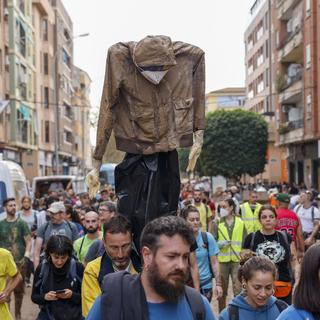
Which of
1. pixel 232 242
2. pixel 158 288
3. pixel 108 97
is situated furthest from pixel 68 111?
pixel 158 288

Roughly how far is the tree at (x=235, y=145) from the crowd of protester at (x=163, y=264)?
4252 centimetres

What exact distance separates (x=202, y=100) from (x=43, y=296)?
8.91ft

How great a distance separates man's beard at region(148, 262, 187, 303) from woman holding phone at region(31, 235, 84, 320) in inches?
146

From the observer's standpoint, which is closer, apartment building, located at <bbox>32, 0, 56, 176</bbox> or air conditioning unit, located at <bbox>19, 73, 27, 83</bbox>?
air conditioning unit, located at <bbox>19, 73, 27, 83</bbox>

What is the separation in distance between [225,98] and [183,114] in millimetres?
131186

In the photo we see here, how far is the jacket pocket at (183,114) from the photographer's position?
5.38 metres

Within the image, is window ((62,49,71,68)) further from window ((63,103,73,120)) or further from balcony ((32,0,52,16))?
balcony ((32,0,52,16))

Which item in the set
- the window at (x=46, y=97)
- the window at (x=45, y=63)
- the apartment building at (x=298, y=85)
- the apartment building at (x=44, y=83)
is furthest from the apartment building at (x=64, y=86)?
the apartment building at (x=298, y=85)

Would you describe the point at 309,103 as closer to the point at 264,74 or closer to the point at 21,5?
the point at 21,5

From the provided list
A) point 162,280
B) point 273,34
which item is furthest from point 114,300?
point 273,34

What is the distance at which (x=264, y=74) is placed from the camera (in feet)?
213

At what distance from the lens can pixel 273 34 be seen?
56250 mm

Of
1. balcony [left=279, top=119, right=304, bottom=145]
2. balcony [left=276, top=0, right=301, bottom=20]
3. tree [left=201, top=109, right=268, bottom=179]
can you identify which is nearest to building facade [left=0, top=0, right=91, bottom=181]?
tree [left=201, top=109, right=268, bottom=179]

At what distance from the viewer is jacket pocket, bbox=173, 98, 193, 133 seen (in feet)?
17.6
